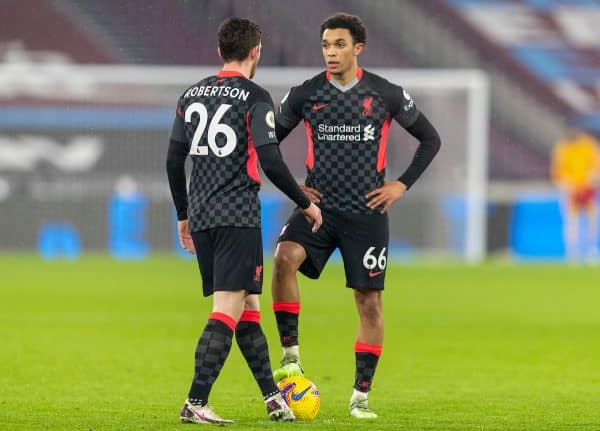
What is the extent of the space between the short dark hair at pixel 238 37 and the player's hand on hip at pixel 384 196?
123 centimetres

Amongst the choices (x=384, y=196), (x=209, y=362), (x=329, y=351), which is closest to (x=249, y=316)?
(x=209, y=362)

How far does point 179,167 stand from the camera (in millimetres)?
6645

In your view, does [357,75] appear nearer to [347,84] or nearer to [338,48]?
[347,84]

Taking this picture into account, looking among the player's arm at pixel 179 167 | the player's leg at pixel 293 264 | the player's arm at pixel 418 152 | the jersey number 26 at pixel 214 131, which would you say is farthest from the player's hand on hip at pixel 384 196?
the jersey number 26 at pixel 214 131

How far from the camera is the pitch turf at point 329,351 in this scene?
7.16 metres

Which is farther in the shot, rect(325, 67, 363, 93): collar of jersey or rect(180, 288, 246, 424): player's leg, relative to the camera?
rect(325, 67, 363, 93): collar of jersey

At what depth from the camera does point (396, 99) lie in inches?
287

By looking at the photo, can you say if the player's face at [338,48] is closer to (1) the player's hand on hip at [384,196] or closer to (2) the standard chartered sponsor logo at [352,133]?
(2) the standard chartered sponsor logo at [352,133]

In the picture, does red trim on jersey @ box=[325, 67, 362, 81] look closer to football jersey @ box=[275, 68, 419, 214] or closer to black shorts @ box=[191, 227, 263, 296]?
football jersey @ box=[275, 68, 419, 214]

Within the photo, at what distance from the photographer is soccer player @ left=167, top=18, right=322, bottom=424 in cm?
633

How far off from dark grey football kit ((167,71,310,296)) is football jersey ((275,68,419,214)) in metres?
0.85

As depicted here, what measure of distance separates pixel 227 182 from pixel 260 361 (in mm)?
889

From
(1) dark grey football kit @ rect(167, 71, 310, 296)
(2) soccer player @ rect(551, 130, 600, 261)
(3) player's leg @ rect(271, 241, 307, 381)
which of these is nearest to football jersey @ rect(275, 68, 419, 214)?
(3) player's leg @ rect(271, 241, 307, 381)

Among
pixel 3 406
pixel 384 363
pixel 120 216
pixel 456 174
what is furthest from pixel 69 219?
pixel 3 406
